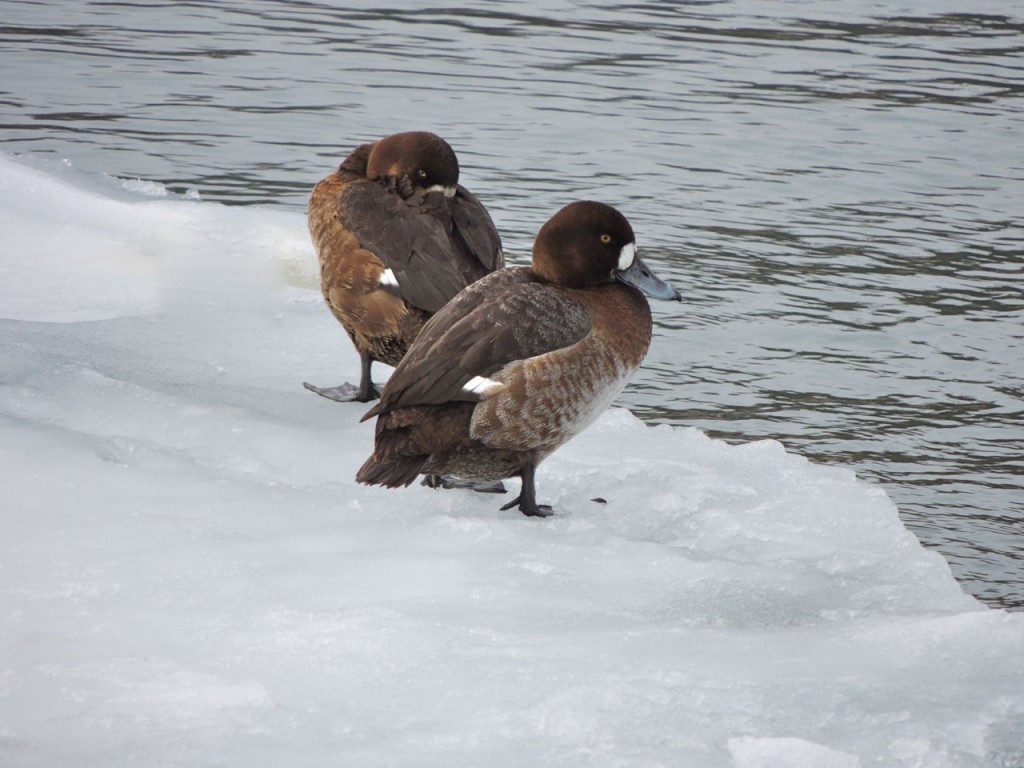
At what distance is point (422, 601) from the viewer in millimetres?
3463

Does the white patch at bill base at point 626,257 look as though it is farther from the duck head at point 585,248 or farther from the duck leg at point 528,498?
the duck leg at point 528,498

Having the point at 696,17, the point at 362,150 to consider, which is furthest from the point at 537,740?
the point at 696,17

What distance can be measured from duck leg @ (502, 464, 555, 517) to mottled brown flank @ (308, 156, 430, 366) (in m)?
0.87

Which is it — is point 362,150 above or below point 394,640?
above

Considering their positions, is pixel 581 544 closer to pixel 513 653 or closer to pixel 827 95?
pixel 513 653

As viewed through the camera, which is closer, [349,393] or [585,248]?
[585,248]

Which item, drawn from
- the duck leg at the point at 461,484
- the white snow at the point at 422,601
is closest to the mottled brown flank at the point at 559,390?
the white snow at the point at 422,601

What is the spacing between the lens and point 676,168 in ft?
31.0

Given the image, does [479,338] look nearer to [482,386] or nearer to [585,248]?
[482,386]

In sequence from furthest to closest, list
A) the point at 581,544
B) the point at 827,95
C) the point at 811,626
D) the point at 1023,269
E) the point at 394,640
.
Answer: the point at 827,95, the point at 1023,269, the point at 581,544, the point at 811,626, the point at 394,640

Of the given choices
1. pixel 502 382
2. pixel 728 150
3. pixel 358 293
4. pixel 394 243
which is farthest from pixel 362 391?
pixel 728 150

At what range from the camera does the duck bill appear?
447 centimetres

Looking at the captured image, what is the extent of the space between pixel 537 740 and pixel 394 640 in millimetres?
497

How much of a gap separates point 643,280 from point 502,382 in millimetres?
699
